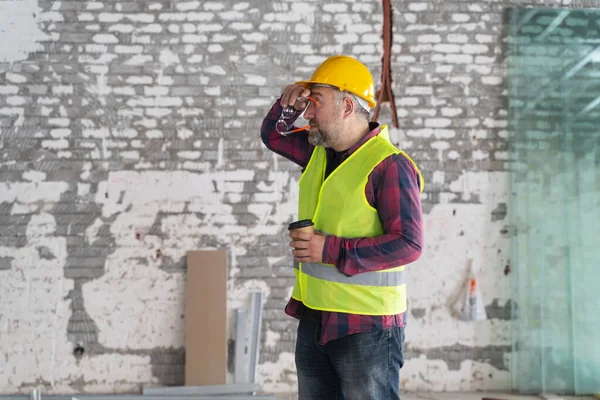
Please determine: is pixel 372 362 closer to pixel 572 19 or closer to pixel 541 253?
pixel 541 253

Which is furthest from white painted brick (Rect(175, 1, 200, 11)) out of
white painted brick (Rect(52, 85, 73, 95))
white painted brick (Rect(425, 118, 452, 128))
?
white painted brick (Rect(425, 118, 452, 128))

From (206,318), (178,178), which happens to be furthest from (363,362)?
(178,178)


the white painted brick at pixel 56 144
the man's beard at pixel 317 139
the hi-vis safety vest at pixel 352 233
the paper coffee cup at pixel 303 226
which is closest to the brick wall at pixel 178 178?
the white painted brick at pixel 56 144

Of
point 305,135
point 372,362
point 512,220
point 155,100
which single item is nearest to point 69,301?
point 155,100

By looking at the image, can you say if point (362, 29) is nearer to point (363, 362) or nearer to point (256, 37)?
point (256, 37)

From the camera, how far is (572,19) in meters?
4.11

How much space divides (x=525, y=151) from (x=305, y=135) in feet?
7.59

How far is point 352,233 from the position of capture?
6.53 feet

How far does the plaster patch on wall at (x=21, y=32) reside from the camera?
414 cm

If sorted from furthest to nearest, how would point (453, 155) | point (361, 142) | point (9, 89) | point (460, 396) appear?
point (453, 155), point (9, 89), point (460, 396), point (361, 142)

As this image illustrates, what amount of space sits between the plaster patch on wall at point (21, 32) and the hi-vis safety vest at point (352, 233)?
2989 millimetres

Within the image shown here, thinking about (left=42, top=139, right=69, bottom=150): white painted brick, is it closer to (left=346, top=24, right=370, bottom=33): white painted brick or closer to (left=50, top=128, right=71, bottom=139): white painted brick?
(left=50, top=128, right=71, bottom=139): white painted brick

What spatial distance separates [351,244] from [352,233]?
0.08m

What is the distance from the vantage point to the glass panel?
3.92m
